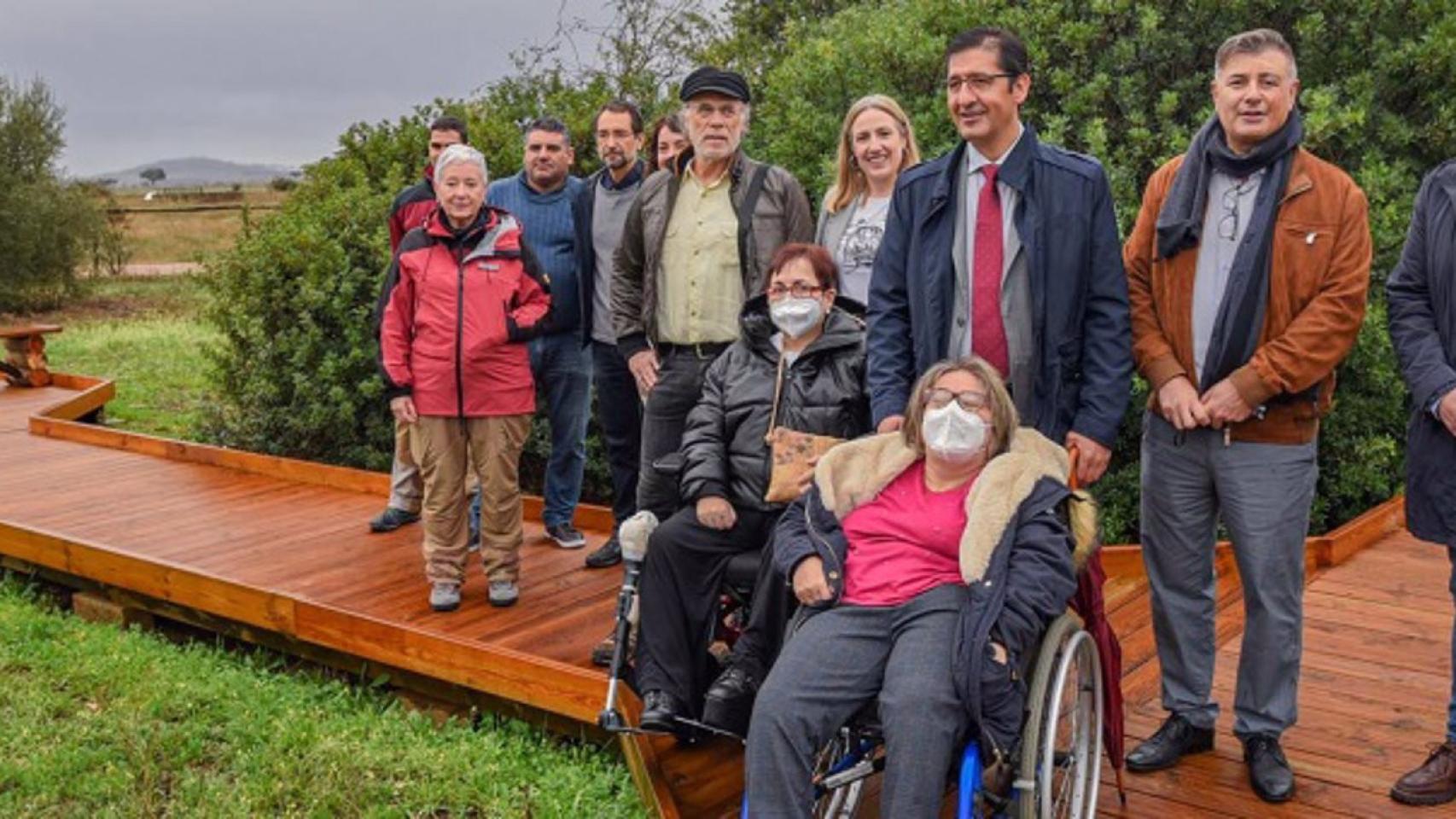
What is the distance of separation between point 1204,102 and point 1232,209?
3.43 m

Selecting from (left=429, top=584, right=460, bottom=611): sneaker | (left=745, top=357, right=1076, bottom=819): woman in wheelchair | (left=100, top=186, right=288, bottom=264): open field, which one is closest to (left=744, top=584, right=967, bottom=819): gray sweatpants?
(left=745, top=357, right=1076, bottom=819): woman in wheelchair

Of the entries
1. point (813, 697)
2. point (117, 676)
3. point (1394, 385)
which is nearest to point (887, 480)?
point (813, 697)

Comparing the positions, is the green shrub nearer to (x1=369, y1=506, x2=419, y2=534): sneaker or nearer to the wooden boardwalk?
the wooden boardwalk

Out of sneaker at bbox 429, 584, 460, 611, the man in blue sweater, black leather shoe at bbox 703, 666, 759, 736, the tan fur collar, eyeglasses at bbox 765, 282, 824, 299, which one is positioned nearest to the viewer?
the tan fur collar

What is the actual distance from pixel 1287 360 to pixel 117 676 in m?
4.12

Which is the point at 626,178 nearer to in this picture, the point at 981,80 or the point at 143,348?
the point at 981,80

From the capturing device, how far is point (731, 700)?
12.0ft

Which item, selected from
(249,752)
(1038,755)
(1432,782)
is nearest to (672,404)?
(249,752)

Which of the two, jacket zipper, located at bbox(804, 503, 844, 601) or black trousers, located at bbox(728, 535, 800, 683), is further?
black trousers, located at bbox(728, 535, 800, 683)

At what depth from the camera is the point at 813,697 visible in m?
3.16

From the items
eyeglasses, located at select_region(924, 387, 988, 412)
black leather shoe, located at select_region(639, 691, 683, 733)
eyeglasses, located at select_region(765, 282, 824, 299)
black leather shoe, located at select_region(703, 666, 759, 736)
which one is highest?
eyeglasses, located at select_region(765, 282, 824, 299)

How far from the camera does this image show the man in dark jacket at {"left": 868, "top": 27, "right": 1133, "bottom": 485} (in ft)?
11.7

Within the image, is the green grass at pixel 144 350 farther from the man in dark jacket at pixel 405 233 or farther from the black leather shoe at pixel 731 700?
the black leather shoe at pixel 731 700

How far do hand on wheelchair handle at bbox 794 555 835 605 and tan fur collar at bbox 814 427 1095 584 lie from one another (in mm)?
147
